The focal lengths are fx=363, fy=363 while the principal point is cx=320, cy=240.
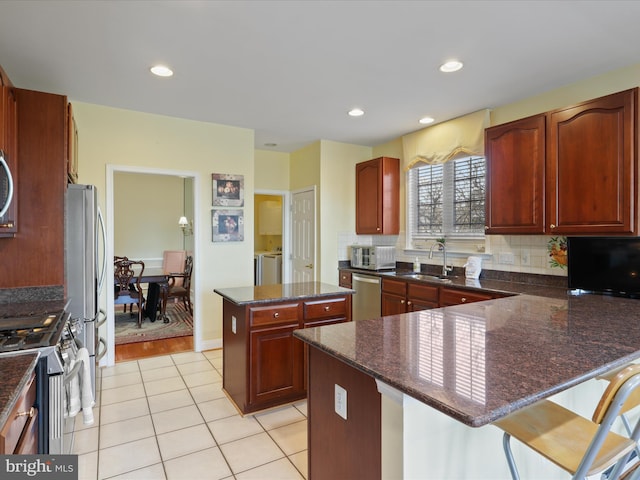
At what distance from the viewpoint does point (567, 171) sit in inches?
106

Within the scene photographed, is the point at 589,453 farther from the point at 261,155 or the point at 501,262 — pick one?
the point at 261,155

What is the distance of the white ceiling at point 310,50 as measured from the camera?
2010 mm

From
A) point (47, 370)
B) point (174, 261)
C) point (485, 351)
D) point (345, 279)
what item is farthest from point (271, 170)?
point (485, 351)

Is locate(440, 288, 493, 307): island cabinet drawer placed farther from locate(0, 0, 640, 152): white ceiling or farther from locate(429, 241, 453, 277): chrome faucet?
locate(0, 0, 640, 152): white ceiling

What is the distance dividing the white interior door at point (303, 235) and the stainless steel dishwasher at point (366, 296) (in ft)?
2.13

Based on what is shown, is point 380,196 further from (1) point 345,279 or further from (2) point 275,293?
(2) point 275,293

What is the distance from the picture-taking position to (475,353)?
125cm

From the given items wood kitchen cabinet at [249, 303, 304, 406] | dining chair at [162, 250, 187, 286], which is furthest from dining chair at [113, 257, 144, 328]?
wood kitchen cabinet at [249, 303, 304, 406]

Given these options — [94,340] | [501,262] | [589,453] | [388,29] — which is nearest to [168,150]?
[94,340]

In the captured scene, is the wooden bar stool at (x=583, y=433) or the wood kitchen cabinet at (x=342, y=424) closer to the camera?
the wooden bar stool at (x=583, y=433)

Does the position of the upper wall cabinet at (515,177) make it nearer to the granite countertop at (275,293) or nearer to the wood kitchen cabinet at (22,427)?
the granite countertop at (275,293)

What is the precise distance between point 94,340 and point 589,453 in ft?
9.96

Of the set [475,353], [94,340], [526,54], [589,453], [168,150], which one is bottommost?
[94,340]

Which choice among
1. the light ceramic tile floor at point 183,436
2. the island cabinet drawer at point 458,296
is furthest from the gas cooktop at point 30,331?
the island cabinet drawer at point 458,296
